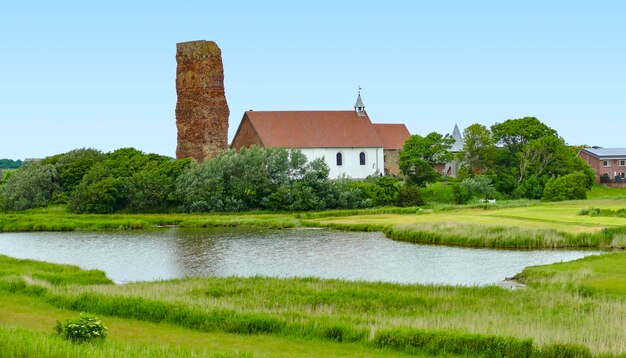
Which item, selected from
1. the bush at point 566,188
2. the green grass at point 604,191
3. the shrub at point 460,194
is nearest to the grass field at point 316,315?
the shrub at point 460,194

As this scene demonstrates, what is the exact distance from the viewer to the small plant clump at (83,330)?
13.7 meters

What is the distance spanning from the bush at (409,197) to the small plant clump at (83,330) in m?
55.1

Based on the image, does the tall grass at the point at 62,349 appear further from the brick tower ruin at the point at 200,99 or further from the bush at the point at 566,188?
the brick tower ruin at the point at 200,99

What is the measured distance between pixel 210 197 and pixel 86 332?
51.3 m

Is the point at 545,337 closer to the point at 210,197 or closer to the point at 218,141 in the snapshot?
the point at 210,197

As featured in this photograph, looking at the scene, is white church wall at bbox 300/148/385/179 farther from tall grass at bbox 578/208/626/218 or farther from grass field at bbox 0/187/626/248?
tall grass at bbox 578/208/626/218

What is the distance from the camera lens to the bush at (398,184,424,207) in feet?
224

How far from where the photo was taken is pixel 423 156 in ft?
269

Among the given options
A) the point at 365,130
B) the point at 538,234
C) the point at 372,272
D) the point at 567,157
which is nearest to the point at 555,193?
the point at 567,157

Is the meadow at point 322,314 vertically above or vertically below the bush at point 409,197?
below

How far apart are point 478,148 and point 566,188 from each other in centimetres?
1415

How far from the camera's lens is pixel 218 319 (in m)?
16.5

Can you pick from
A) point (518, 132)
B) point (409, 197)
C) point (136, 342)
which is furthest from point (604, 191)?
point (136, 342)

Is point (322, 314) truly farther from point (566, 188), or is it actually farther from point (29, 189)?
point (29, 189)
